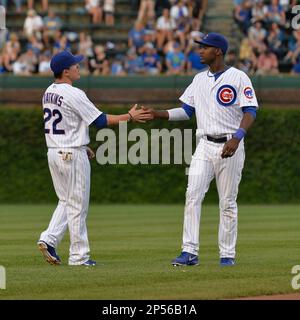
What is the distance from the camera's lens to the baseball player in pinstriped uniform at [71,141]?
11477 millimetres

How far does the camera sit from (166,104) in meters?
26.9

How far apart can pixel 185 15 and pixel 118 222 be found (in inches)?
443

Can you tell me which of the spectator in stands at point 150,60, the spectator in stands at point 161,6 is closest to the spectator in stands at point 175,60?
the spectator in stands at point 150,60

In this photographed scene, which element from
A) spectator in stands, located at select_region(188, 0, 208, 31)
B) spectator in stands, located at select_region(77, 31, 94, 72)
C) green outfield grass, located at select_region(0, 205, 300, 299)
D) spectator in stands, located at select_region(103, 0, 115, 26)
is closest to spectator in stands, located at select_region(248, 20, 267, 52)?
spectator in stands, located at select_region(188, 0, 208, 31)

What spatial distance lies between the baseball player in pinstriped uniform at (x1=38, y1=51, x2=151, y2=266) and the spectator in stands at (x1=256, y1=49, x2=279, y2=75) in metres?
16.5

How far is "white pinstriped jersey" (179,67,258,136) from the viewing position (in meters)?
11.5

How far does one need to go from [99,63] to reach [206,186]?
1799 centimetres

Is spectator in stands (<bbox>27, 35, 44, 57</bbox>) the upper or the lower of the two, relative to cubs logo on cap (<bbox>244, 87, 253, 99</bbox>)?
lower

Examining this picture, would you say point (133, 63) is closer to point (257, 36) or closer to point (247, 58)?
point (247, 58)

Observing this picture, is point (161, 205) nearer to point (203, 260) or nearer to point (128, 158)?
point (128, 158)

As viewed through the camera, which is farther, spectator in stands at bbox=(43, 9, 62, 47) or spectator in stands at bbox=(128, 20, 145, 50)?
spectator in stands at bbox=(43, 9, 62, 47)

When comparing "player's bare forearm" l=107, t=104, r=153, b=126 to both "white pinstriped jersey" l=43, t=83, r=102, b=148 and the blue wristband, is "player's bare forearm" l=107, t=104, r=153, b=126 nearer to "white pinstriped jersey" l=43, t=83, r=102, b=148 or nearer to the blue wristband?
"white pinstriped jersey" l=43, t=83, r=102, b=148

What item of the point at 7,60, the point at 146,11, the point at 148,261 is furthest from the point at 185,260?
the point at 146,11
